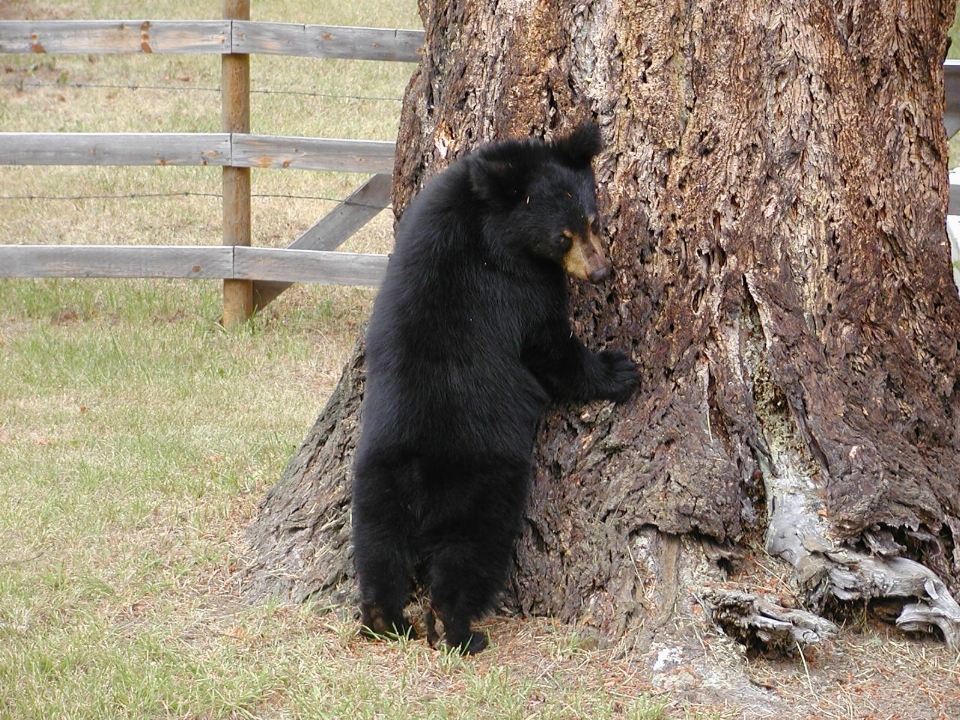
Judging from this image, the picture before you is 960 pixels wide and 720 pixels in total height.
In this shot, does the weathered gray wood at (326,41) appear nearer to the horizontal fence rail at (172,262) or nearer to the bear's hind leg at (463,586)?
the horizontal fence rail at (172,262)

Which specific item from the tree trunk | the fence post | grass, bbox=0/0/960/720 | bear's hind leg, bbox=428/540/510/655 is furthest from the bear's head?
the fence post

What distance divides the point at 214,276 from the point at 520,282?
16.4ft

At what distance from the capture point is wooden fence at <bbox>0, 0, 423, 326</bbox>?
8117mm

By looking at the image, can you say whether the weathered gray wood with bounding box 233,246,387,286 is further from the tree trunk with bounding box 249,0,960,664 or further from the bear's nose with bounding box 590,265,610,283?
the bear's nose with bounding box 590,265,610,283

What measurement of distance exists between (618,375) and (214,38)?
547cm

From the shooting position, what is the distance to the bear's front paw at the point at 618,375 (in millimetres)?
3812

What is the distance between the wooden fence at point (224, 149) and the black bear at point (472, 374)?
4.50 metres

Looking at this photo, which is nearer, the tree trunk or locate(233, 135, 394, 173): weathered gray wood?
the tree trunk

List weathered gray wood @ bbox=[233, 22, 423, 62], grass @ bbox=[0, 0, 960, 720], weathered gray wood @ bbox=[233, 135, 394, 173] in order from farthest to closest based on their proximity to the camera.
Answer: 1. weathered gray wood @ bbox=[233, 135, 394, 173]
2. weathered gray wood @ bbox=[233, 22, 423, 62]
3. grass @ bbox=[0, 0, 960, 720]

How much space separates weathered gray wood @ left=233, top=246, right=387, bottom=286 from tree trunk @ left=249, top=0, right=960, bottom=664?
4.44m

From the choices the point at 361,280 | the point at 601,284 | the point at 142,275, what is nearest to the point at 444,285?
the point at 601,284

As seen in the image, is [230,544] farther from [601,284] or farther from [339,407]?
[601,284]

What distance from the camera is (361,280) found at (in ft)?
27.4

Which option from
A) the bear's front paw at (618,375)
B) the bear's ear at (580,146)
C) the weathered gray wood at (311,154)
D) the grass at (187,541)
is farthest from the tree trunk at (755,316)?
the weathered gray wood at (311,154)
